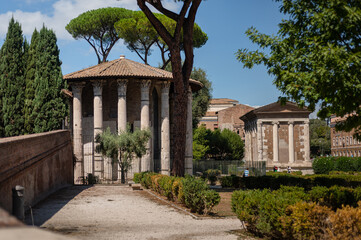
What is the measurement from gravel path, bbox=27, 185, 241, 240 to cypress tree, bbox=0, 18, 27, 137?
14331 millimetres

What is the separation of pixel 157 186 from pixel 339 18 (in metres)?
10.8

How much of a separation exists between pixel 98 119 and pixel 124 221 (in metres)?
16.8

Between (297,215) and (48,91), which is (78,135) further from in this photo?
(297,215)

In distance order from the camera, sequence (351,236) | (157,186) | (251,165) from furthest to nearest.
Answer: (251,165) < (157,186) < (351,236)

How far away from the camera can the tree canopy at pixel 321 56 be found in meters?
6.89

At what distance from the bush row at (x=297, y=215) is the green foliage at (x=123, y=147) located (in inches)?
597

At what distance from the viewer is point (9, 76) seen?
27.4 meters

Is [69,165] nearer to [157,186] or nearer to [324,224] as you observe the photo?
[157,186]

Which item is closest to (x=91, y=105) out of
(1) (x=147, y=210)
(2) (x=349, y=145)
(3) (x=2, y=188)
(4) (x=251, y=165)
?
(4) (x=251, y=165)

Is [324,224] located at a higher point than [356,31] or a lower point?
lower

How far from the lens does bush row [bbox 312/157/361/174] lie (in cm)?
3944

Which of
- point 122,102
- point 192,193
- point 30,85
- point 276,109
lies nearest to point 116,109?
point 122,102

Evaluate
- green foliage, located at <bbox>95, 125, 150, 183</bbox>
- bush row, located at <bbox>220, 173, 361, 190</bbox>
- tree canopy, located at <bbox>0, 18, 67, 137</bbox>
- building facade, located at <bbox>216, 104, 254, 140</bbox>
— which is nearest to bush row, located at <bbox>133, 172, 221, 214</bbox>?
bush row, located at <bbox>220, 173, 361, 190</bbox>

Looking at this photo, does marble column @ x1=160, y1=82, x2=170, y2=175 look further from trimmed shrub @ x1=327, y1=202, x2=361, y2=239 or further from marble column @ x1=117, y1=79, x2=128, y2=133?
trimmed shrub @ x1=327, y1=202, x2=361, y2=239
